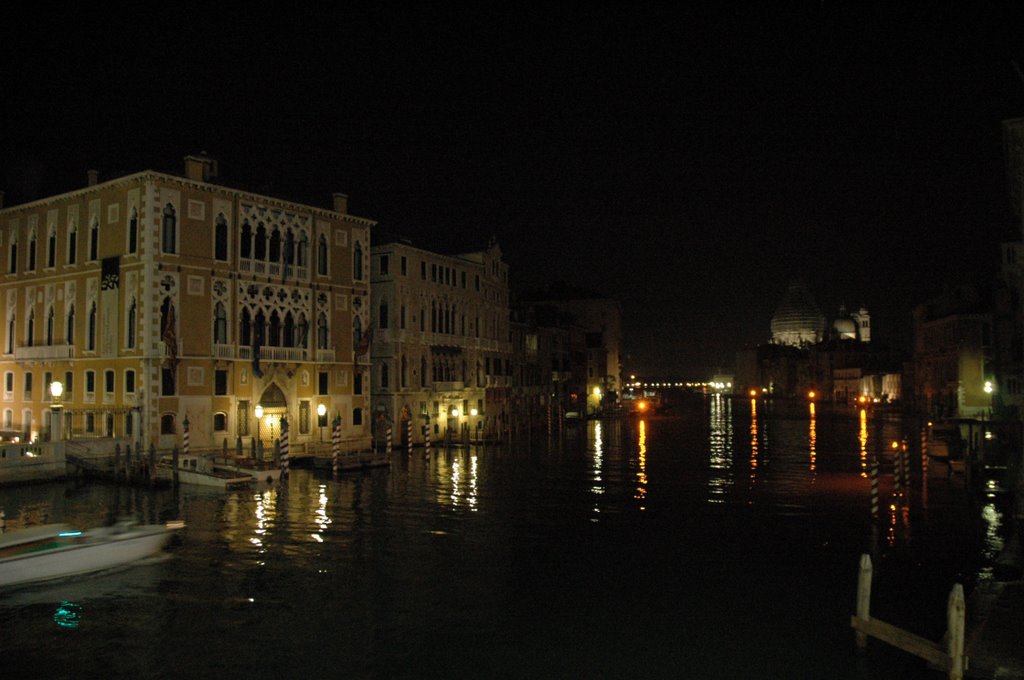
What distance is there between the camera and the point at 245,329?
38750 millimetres

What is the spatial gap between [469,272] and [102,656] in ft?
144

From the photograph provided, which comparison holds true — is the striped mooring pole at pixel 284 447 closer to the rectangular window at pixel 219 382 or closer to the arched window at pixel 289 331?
the rectangular window at pixel 219 382

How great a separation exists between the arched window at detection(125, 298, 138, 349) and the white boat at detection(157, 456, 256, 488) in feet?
19.8

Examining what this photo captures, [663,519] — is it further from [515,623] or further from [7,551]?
[7,551]

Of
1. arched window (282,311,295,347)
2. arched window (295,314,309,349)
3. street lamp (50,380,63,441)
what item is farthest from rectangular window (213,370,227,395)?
street lamp (50,380,63,441)

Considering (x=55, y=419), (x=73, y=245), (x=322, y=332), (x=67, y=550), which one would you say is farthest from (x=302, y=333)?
(x=67, y=550)

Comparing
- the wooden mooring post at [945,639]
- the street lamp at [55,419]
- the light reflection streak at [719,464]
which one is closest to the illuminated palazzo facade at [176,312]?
the street lamp at [55,419]

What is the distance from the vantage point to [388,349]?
4900cm

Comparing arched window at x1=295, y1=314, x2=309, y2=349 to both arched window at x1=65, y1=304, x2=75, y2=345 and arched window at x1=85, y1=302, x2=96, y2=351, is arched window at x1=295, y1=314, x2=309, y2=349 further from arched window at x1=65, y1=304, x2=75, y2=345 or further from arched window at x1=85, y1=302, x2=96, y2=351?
arched window at x1=65, y1=304, x2=75, y2=345

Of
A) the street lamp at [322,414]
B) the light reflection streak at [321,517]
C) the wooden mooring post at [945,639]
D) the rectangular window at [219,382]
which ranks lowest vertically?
the light reflection streak at [321,517]

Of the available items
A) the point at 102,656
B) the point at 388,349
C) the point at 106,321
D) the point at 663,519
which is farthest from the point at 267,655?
the point at 388,349

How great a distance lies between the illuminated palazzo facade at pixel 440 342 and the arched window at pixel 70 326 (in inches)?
625

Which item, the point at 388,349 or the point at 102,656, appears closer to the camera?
the point at 102,656

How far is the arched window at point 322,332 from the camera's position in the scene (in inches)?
1660
